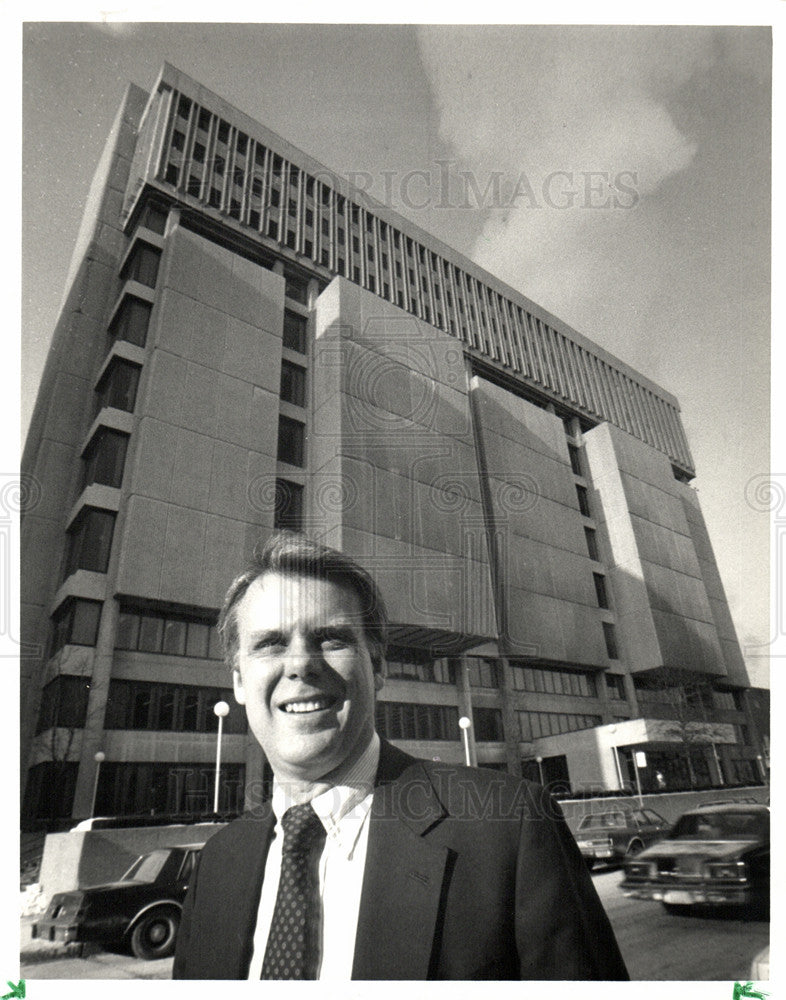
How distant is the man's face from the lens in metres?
3.57

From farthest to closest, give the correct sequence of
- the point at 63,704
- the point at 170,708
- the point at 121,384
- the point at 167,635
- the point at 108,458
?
the point at 121,384 < the point at 108,458 < the point at 167,635 < the point at 170,708 < the point at 63,704

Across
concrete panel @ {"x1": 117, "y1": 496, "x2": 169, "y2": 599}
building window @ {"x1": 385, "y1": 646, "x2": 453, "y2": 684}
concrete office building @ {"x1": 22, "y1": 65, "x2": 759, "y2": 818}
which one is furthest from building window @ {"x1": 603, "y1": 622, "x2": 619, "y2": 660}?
concrete panel @ {"x1": 117, "y1": 496, "x2": 169, "y2": 599}

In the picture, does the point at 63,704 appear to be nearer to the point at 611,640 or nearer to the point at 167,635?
the point at 167,635

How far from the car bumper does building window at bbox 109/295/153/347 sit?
15.3 meters

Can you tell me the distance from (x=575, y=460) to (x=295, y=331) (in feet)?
30.6

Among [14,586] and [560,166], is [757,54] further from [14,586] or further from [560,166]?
[14,586]

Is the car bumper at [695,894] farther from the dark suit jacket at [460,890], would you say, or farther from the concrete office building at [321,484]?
the concrete office building at [321,484]

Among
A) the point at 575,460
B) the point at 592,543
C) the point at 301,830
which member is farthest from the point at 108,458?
the point at 592,543

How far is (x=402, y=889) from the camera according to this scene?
2846mm

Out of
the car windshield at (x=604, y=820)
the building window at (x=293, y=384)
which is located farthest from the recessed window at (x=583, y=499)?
the car windshield at (x=604, y=820)

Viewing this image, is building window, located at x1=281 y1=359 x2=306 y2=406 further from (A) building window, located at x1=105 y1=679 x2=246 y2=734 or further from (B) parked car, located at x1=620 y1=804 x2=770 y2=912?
(B) parked car, located at x1=620 y1=804 x2=770 y2=912

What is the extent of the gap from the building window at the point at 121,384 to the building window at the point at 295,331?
3.73 meters

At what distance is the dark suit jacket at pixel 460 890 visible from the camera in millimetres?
2686

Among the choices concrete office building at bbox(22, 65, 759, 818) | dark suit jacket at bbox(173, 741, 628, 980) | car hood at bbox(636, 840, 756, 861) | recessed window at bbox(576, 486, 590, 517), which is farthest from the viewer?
recessed window at bbox(576, 486, 590, 517)
